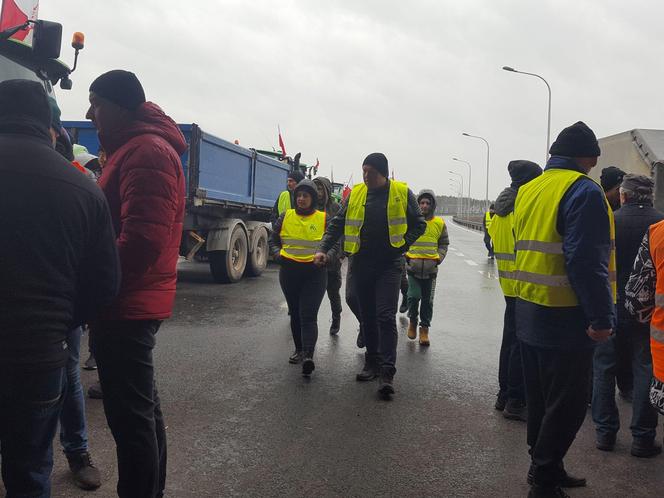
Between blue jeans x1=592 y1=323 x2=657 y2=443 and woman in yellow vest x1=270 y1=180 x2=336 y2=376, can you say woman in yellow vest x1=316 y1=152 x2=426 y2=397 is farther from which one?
blue jeans x1=592 y1=323 x2=657 y2=443

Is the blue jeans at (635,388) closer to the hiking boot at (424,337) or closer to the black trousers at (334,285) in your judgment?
the hiking boot at (424,337)

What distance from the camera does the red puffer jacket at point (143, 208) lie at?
2.49 m

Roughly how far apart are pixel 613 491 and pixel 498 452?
2.33 feet

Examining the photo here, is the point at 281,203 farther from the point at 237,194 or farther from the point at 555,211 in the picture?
the point at 555,211

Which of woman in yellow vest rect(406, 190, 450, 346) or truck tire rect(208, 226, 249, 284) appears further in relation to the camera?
truck tire rect(208, 226, 249, 284)

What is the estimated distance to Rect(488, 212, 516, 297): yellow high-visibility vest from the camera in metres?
4.63

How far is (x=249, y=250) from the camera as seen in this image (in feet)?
41.1

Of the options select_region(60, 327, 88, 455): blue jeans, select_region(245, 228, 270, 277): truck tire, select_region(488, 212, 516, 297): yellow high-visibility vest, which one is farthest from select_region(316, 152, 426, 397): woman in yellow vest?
select_region(245, 228, 270, 277): truck tire

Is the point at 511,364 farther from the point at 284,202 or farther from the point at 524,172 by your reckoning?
the point at 284,202

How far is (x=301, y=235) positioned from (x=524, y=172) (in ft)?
6.84

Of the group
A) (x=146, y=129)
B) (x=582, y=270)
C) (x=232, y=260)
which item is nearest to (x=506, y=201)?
(x=582, y=270)

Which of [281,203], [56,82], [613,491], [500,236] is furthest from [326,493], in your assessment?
[281,203]

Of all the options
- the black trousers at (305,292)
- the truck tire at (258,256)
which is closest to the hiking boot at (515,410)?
the black trousers at (305,292)

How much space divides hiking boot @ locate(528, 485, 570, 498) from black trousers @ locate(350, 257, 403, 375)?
6.19 feet
